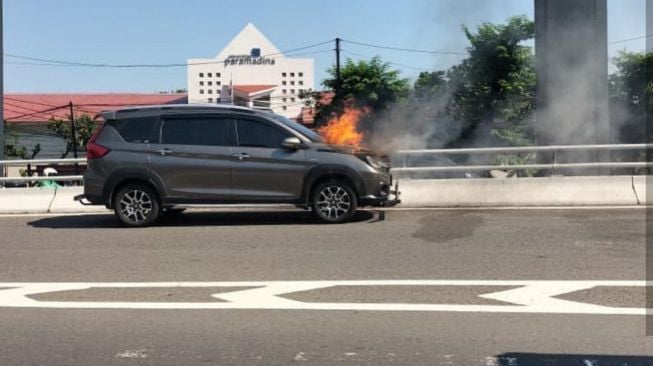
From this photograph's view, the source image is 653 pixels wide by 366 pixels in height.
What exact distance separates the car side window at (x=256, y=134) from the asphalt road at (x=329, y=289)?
1237 mm

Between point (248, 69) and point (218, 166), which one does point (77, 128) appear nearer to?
point (248, 69)

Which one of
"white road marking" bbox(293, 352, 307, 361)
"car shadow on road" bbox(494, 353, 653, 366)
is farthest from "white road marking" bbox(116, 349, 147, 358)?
"car shadow on road" bbox(494, 353, 653, 366)

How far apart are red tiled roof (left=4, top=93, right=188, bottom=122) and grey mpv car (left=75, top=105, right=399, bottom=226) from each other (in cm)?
4207

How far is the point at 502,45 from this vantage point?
27.7 m

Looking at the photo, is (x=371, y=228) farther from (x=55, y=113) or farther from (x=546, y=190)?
(x=55, y=113)

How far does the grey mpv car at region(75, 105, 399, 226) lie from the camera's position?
10367mm

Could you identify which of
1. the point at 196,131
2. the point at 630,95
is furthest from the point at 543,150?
the point at 630,95

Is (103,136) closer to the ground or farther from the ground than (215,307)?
farther from the ground

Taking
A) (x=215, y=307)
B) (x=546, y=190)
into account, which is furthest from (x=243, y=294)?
(x=546, y=190)

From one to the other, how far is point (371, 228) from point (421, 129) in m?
6.29

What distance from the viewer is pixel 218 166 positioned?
34.4 feet

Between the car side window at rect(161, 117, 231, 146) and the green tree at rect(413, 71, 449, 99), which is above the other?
the green tree at rect(413, 71, 449, 99)

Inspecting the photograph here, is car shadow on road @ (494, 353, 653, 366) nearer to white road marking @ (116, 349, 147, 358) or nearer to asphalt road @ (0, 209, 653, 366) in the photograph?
asphalt road @ (0, 209, 653, 366)

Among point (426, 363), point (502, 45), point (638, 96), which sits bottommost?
point (426, 363)
